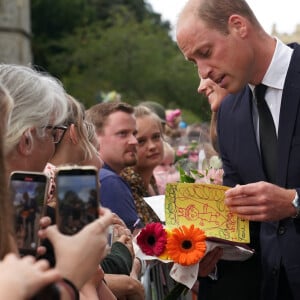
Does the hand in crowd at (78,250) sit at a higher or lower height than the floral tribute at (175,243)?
higher

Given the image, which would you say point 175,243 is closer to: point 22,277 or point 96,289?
point 96,289

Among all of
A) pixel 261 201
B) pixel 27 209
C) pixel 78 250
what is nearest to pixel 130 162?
pixel 261 201

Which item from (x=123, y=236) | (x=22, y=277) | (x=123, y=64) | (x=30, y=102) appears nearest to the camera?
(x=22, y=277)

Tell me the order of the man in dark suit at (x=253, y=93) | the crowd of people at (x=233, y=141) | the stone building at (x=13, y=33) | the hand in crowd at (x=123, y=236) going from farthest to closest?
1. the stone building at (x=13, y=33)
2. the hand in crowd at (x=123, y=236)
3. the man in dark suit at (x=253, y=93)
4. the crowd of people at (x=233, y=141)

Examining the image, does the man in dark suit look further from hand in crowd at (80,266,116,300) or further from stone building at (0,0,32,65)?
stone building at (0,0,32,65)

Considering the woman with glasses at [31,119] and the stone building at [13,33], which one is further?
the stone building at [13,33]

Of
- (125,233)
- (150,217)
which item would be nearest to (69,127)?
(125,233)

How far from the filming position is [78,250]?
6.62 feet

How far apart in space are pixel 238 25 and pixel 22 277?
2065 mm

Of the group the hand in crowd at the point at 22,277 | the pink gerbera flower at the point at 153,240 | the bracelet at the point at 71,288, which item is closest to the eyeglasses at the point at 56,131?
the pink gerbera flower at the point at 153,240

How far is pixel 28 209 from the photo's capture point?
6.98 ft

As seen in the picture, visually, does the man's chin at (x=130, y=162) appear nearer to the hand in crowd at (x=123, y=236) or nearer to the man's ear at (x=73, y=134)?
the hand in crowd at (x=123, y=236)

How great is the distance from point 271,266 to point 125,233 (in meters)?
0.75

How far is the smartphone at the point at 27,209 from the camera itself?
6.92ft
